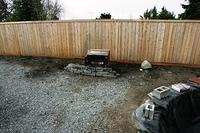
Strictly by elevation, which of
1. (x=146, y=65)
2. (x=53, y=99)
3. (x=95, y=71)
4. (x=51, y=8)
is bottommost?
(x=53, y=99)

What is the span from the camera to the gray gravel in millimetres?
4533

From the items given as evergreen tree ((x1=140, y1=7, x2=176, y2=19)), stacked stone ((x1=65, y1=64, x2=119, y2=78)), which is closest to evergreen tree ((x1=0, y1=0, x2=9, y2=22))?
evergreen tree ((x1=140, y1=7, x2=176, y2=19))

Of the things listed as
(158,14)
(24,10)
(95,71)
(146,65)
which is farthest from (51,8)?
(146,65)

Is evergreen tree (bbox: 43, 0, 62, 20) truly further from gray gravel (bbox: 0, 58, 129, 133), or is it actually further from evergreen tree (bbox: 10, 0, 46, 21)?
gray gravel (bbox: 0, 58, 129, 133)

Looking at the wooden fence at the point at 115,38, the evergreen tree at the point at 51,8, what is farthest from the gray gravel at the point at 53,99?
the evergreen tree at the point at 51,8

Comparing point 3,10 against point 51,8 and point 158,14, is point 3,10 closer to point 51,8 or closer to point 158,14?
point 51,8

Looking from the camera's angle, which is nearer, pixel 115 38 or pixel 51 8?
pixel 115 38

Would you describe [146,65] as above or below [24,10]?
below

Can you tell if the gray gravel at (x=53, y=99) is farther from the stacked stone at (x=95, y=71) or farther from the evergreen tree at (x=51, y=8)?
the evergreen tree at (x=51, y=8)

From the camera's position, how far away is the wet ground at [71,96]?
14.9ft

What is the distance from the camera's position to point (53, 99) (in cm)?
558

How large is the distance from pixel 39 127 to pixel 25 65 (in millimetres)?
4445

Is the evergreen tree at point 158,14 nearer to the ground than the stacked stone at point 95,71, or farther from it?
farther from it

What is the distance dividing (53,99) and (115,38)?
3.47 meters
